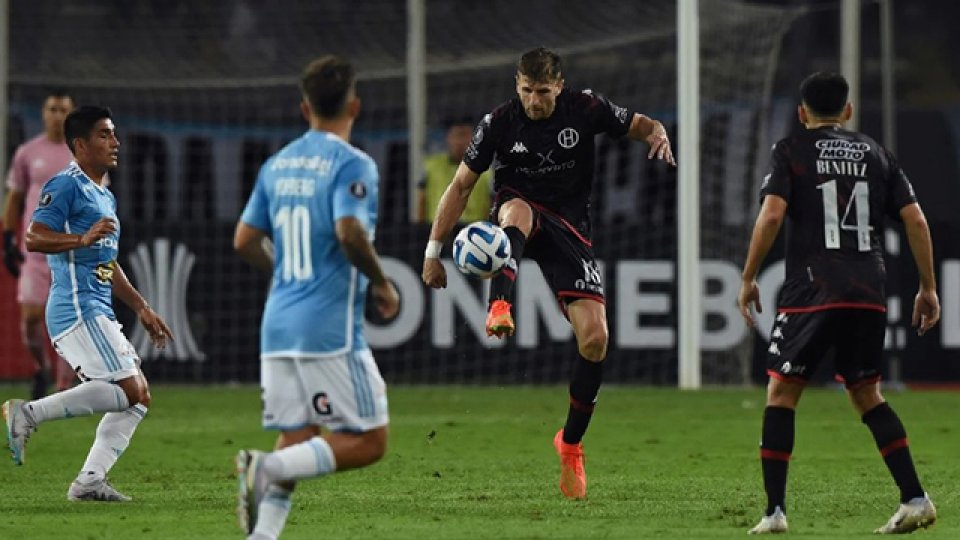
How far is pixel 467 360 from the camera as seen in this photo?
1888cm

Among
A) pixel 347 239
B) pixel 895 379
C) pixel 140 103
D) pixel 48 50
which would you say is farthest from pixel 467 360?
pixel 347 239

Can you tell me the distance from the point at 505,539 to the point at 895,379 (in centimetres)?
1063

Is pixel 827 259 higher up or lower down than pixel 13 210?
lower down

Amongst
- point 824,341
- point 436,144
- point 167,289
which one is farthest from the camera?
point 436,144

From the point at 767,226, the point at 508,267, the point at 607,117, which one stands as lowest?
the point at 508,267

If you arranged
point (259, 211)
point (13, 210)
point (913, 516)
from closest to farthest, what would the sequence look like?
point (259, 211) < point (913, 516) < point (13, 210)

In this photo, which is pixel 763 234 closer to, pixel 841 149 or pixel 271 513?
pixel 841 149

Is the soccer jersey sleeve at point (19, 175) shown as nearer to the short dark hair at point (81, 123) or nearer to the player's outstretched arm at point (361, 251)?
the short dark hair at point (81, 123)

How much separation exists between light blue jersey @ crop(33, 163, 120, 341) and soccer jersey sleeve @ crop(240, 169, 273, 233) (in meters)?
2.59

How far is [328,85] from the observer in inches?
294

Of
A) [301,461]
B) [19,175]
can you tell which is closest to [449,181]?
[19,175]

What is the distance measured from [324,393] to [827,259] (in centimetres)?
240

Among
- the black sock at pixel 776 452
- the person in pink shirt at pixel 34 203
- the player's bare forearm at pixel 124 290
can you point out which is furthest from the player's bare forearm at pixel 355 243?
the person in pink shirt at pixel 34 203

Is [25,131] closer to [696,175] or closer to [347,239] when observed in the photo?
[696,175]
